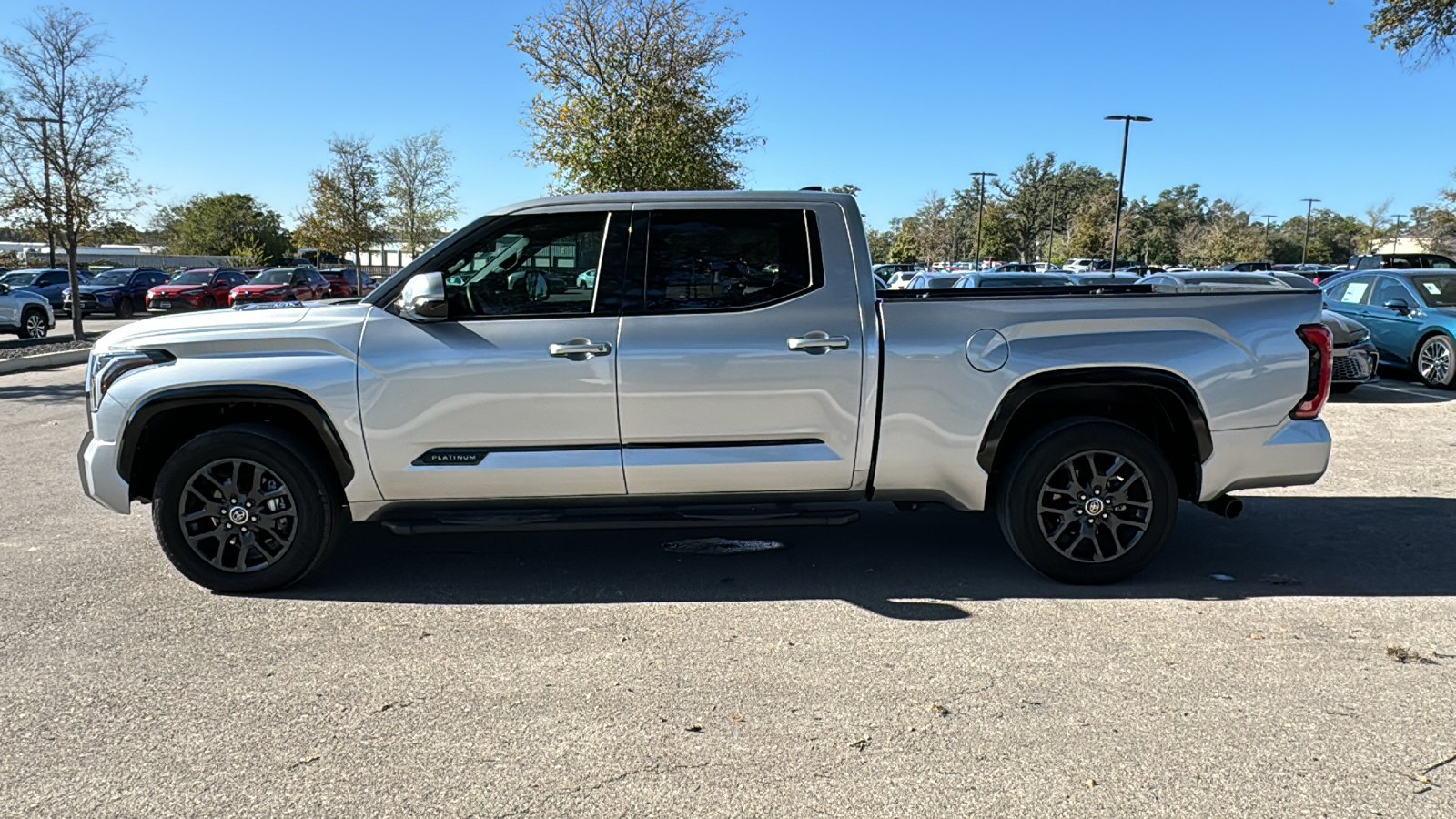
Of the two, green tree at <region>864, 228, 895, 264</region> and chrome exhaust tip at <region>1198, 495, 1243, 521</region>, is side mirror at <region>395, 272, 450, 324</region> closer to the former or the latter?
chrome exhaust tip at <region>1198, 495, 1243, 521</region>

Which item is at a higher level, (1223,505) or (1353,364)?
(1353,364)

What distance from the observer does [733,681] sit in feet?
12.2

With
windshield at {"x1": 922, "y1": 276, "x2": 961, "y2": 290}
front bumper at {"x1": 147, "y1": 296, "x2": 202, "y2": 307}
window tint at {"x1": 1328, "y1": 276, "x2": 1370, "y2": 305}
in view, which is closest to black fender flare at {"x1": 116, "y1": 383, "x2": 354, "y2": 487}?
windshield at {"x1": 922, "y1": 276, "x2": 961, "y2": 290}

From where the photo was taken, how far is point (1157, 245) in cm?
8112

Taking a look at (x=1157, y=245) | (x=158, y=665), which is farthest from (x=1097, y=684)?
(x=1157, y=245)

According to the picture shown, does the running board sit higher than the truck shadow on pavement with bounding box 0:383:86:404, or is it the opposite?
the running board

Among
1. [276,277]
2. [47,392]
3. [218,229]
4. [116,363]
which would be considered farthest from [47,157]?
[218,229]

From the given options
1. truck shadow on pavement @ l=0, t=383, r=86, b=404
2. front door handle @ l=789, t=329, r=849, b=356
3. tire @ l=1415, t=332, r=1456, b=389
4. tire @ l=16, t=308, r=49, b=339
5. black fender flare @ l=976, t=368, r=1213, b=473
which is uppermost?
front door handle @ l=789, t=329, r=849, b=356

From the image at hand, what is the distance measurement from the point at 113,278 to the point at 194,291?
554 cm

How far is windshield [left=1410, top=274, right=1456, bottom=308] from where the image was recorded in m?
12.8

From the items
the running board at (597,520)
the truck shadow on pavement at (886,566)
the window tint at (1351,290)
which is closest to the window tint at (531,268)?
the running board at (597,520)

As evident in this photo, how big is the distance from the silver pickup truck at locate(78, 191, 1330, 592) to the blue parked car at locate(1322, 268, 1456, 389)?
9819 millimetres

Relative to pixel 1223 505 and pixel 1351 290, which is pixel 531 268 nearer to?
pixel 1223 505

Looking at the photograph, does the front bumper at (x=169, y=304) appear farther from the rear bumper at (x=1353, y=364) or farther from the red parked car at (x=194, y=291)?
the rear bumper at (x=1353, y=364)
